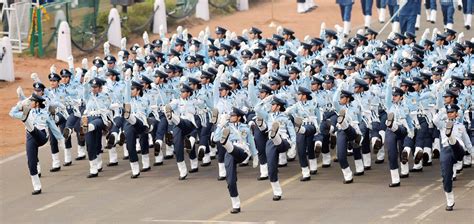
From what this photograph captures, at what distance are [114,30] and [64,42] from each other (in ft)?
7.35

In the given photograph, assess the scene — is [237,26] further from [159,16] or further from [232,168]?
[232,168]

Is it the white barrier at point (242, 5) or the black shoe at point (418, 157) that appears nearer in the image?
the black shoe at point (418, 157)

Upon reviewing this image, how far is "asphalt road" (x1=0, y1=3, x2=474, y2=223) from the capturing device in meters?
26.4

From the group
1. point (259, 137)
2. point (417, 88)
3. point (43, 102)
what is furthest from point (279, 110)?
point (43, 102)

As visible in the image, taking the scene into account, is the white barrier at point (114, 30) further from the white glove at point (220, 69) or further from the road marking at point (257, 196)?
the road marking at point (257, 196)

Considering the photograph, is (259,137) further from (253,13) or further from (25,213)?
(253,13)

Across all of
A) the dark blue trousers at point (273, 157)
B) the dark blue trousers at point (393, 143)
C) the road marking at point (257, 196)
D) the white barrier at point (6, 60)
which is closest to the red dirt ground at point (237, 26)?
the white barrier at point (6, 60)

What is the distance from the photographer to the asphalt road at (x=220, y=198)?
26438mm

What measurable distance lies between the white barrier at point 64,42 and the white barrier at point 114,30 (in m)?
2.00

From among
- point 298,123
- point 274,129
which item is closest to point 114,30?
point 298,123

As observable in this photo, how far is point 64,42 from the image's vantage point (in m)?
42.0

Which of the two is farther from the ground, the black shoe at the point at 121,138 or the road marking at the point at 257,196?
the black shoe at the point at 121,138

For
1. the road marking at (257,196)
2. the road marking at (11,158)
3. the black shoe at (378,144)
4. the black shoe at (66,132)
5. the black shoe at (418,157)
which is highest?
the black shoe at (66,132)

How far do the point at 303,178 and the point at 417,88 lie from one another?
2.62 m
